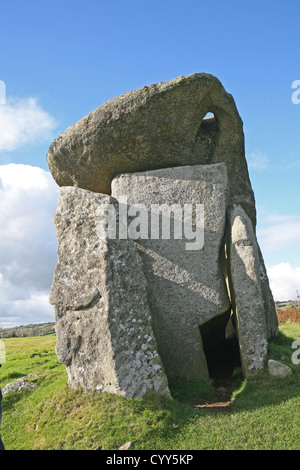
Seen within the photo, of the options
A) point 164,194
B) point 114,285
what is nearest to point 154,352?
point 114,285

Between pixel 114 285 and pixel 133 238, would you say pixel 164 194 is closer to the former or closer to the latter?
pixel 133 238

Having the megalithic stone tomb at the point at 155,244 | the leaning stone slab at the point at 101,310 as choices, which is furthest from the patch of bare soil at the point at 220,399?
the leaning stone slab at the point at 101,310

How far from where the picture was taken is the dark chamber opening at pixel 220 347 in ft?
34.0

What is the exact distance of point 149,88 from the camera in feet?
32.1

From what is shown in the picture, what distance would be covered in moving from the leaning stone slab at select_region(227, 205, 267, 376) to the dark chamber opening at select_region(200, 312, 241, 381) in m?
1.07

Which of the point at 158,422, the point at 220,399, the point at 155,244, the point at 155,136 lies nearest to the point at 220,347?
the point at 220,399

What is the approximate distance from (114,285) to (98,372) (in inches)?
70.0

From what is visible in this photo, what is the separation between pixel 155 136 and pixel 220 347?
21.0 feet

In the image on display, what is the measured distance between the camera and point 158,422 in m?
6.89

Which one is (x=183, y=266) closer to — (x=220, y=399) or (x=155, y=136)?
(x=220, y=399)

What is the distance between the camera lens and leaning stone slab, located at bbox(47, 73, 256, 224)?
9.85 meters

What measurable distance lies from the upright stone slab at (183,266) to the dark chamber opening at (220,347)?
78cm

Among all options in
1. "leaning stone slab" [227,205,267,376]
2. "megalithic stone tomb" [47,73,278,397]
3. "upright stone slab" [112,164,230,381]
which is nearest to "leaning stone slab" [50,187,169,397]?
"megalithic stone tomb" [47,73,278,397]

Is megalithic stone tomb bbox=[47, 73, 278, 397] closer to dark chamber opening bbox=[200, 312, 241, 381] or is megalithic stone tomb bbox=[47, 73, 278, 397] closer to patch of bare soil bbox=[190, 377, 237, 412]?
dark chamber opening bbox=[200, 312, 241, 381]
